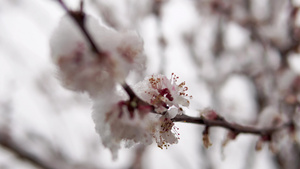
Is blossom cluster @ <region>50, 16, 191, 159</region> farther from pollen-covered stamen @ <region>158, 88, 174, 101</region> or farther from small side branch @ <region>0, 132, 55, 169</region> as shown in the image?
small side branch @ <region>0, 132, 55, 169</region>

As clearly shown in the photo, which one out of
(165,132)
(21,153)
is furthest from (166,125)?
(21,153)

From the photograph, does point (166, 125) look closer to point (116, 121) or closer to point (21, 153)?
point (116, 121)

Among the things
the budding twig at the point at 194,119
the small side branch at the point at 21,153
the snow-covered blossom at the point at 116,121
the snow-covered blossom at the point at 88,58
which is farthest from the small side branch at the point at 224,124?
the small side branch at the point at 21,153

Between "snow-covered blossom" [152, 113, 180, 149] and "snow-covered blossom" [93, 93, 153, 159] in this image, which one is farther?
"snow-covered blossom" [152, 113, 180, 149]

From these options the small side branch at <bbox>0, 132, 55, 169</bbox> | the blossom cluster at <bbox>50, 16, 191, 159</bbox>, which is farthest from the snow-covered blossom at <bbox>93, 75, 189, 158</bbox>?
the small side branch at <bbox>0, 132, 55, 169</bbox>

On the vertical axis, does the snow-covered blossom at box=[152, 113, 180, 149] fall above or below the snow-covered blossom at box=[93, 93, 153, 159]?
above

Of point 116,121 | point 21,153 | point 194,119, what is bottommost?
point 116,121

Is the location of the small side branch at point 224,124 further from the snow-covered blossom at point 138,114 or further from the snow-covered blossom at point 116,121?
the snow-covered blossom at point 116,121

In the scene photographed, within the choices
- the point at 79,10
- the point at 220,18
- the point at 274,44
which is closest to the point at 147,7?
the point at 220,18
